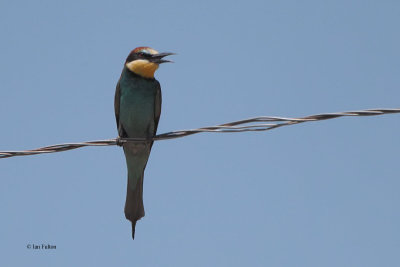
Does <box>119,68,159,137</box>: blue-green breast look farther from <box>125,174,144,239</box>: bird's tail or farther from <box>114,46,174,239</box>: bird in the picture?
<box>125,174,144,239</box>: bird's tail

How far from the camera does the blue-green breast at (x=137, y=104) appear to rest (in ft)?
17.1

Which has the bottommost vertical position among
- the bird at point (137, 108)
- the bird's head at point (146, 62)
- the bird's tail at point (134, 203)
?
the bird's tail at point (134, 203)

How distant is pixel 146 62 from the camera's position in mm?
5234

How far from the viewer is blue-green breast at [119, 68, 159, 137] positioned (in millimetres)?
5227

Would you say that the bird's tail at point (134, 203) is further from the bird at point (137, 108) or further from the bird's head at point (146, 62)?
the bird's head at point (146, 62)

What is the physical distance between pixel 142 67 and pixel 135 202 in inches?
47.0

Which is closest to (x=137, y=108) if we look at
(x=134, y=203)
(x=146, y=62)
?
(x=146, y=62)

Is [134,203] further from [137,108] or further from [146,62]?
[146,62]

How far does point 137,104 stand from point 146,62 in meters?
0.37

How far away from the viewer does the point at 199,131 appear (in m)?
3.25

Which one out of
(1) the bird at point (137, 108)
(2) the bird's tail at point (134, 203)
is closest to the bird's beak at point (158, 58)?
(1) the bird at point (137, 108)

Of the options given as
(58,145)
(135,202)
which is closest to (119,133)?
(135,202)

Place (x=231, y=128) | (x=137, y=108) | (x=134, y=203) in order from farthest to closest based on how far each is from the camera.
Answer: (x=134, y=203), (x=137, y=108), (x=231, y=128)

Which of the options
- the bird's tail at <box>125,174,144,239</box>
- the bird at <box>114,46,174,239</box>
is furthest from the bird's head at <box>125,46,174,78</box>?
the bird's tail at <box>125,174,144,239</box>
